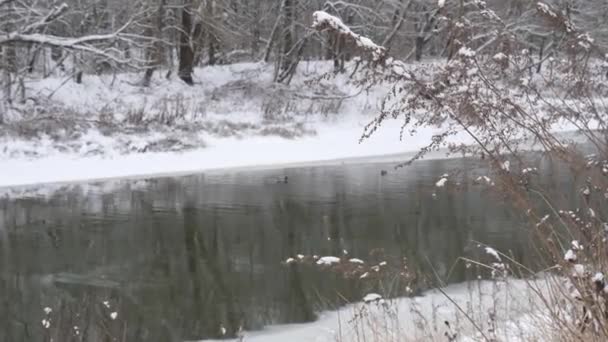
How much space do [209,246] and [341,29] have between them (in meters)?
7.90

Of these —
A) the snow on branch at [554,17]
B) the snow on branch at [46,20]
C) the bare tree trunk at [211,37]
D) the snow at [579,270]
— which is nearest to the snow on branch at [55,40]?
the snow on branch at [46,20]

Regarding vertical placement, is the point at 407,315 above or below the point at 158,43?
below

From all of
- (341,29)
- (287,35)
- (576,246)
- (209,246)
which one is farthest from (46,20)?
(576,246)

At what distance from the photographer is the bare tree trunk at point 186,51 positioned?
1043 inches

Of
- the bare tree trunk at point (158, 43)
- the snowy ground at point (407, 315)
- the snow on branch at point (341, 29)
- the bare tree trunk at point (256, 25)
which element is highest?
the bare tree trunk at point (256, 25)

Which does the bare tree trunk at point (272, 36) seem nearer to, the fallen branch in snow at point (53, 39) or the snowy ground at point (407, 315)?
the fallen branch in snow at point (53, 39)

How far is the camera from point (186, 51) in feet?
92.2

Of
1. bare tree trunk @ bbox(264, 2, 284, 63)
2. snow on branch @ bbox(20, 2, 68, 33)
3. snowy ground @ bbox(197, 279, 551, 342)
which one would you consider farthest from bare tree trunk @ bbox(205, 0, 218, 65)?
snowy ground @ bbox(197, 279, 551, 342)

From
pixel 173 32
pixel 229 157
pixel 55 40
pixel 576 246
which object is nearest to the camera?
pixel 576 246

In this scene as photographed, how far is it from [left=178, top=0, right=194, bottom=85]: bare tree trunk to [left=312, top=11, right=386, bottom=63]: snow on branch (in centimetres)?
2400

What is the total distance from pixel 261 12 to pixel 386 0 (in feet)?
16.9

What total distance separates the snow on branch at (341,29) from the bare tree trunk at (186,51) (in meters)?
24.0

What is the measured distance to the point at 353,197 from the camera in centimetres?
1412

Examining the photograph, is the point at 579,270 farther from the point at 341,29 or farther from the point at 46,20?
the point at 46,20
